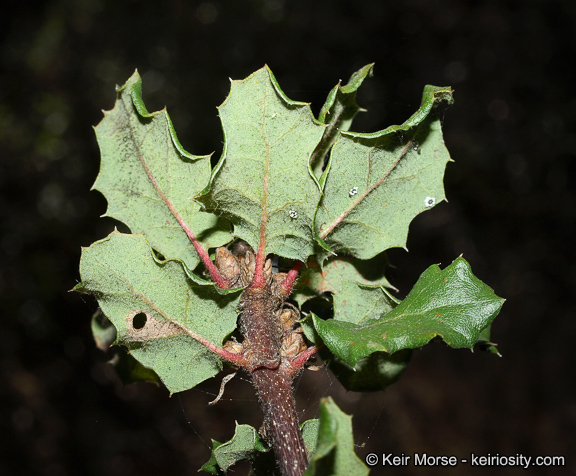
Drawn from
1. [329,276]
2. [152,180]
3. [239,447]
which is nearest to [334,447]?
[239,447]

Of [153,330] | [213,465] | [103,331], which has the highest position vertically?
[153,330]

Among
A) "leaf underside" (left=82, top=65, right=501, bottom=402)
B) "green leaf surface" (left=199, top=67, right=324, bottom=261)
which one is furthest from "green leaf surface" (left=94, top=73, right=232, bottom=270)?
"green leaf surface" (left=199, top=67, right=324, bottom=261)

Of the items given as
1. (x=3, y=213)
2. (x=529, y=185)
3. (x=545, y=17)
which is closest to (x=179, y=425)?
(x=3, y=213)

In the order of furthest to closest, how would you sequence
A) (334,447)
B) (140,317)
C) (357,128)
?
(357,128)
(140,317)
(334,447)

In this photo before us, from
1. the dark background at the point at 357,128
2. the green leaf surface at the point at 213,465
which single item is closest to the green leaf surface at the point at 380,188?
the green leaf surface at the point at 213,465

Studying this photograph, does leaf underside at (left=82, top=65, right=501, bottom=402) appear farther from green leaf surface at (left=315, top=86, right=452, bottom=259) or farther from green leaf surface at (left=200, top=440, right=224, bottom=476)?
green leaf surface at (left=200, top=440, right=224, bottom=476)

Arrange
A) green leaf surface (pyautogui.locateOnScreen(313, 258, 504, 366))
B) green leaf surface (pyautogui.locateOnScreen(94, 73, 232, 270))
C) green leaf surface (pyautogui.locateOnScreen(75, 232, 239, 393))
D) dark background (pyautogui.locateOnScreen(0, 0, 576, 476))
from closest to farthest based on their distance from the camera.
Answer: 1. green leaf surface (pyautogui.locateOnScreen(313, 258, 504, 366))
2. green leaf surface (pyautogui.locateOnScreen(75, 232, 239, 393))
3. green leaf surface (pyautogui.locateOnScreen(94, 73, 232, 270))
4. dark background (pyautogui.locateOnScreen(0, 0, 576, 476))

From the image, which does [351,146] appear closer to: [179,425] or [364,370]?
[364,370]

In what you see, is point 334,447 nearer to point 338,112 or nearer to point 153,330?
point 153,330
